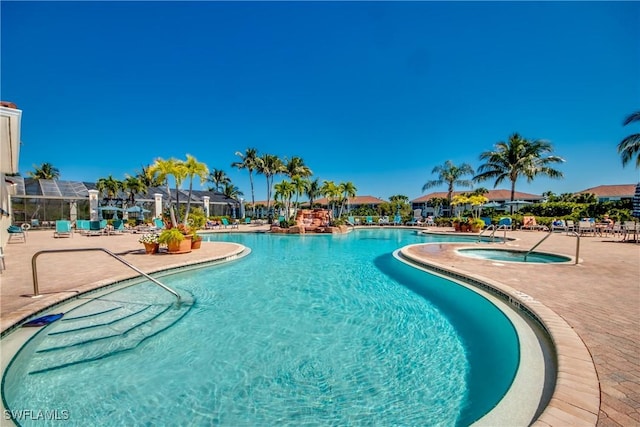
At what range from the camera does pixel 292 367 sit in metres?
3.18

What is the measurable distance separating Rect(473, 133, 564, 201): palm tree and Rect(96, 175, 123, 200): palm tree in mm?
33763

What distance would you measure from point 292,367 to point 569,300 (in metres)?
4.32

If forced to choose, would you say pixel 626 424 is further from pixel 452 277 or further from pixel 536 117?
pixel 536 117

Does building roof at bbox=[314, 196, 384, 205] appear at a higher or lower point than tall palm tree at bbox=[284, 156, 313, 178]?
lower

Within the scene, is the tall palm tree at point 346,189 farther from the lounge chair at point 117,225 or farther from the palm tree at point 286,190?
the lounge chair at point 117,225

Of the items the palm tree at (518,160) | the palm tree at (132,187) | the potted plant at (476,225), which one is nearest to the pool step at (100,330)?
the potted plant at (476,225)

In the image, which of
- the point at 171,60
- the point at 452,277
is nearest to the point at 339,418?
the point at 452,277

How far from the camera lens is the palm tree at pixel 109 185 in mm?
25453

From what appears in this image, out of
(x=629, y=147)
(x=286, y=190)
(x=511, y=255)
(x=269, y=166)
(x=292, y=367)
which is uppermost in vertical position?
(x=269, y=166)

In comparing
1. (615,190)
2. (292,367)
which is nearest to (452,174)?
(615,190)

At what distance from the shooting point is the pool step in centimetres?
335

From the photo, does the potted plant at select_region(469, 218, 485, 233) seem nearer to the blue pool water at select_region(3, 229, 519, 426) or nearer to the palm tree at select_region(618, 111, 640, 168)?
the palm tree at select_region(618, 111, 640, 168)

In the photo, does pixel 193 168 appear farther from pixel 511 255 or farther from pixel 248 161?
pixel 248 161

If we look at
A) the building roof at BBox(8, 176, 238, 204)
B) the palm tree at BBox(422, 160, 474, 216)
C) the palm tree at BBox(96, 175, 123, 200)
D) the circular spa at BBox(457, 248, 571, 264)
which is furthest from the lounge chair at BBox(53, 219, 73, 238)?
the palm tree at BBox(422, 160, 474, 216)
